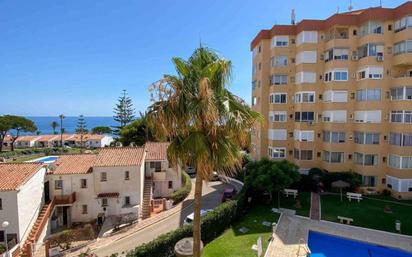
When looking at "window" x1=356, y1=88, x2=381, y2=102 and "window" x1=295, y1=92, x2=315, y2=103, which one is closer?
"window" x1=356, y1=88, x2=381, y2=102

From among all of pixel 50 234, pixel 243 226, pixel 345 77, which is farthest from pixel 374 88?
pixel 50 234

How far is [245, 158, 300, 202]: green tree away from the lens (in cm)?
2862

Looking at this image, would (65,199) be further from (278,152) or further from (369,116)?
(369,116)

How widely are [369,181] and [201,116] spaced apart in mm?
32931

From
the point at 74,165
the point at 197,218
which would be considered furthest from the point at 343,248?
the point at 74,165

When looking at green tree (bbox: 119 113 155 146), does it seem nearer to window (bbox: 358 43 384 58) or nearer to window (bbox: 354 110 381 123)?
window (bbox: 354 110 381 123)

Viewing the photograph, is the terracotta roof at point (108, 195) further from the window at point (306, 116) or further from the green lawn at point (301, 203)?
the window at point (306, 116)

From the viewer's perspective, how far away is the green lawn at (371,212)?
25.2m

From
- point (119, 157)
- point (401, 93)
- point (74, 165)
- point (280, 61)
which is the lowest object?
point (74, 165)

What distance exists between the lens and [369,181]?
114 ft

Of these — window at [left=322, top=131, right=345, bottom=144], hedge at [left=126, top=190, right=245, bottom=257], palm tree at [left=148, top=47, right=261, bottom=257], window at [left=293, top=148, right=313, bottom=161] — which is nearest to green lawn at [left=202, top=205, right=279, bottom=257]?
hedge at [left=126, top=190, right=245, bottom=257]

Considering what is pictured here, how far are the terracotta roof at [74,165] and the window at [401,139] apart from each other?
34.3 meters

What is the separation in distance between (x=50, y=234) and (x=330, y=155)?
32859mm

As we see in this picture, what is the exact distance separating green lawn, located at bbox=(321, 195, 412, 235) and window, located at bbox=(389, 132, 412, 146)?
20.5ft
